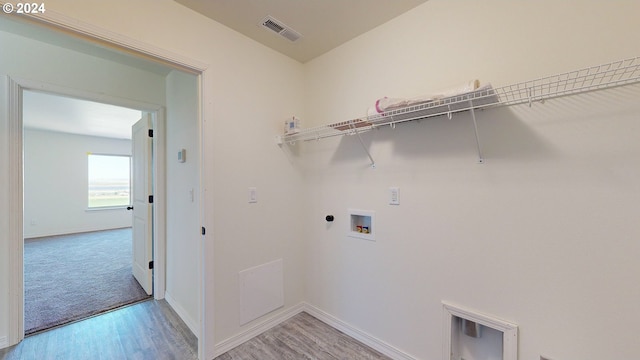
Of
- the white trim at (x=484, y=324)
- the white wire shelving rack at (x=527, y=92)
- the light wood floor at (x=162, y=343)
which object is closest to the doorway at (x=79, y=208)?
the light wood floor at (x=162, y=343)

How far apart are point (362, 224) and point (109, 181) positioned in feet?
25.6

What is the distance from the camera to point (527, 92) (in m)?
1.25

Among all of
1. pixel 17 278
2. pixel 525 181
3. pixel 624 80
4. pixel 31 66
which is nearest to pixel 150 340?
pixel 17 278

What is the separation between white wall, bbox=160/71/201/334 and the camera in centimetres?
214

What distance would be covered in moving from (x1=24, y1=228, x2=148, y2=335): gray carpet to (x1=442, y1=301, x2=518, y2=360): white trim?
3.12m

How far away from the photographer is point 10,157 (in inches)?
76.5

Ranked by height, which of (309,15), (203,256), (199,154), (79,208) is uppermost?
(309,15)

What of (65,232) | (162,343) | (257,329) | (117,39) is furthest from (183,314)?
(65,232)

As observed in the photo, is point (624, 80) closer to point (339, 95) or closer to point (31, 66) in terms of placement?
point (339, 95)

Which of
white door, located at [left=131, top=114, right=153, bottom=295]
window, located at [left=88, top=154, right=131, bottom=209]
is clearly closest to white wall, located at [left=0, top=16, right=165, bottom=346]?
white door, located at [left=131, top=114, right=153, bottom=295]

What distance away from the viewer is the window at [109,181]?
641cm

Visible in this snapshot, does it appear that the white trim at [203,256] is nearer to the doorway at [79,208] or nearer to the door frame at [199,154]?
the door frame at [199,154]

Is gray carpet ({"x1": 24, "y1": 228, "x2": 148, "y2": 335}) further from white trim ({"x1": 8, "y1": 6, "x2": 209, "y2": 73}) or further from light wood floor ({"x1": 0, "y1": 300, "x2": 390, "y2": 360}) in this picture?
white trim ({"x1": 8, "y1": 6, "x2": 209, "y2": 73})

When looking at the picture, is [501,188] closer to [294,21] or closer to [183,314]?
[294,21]
